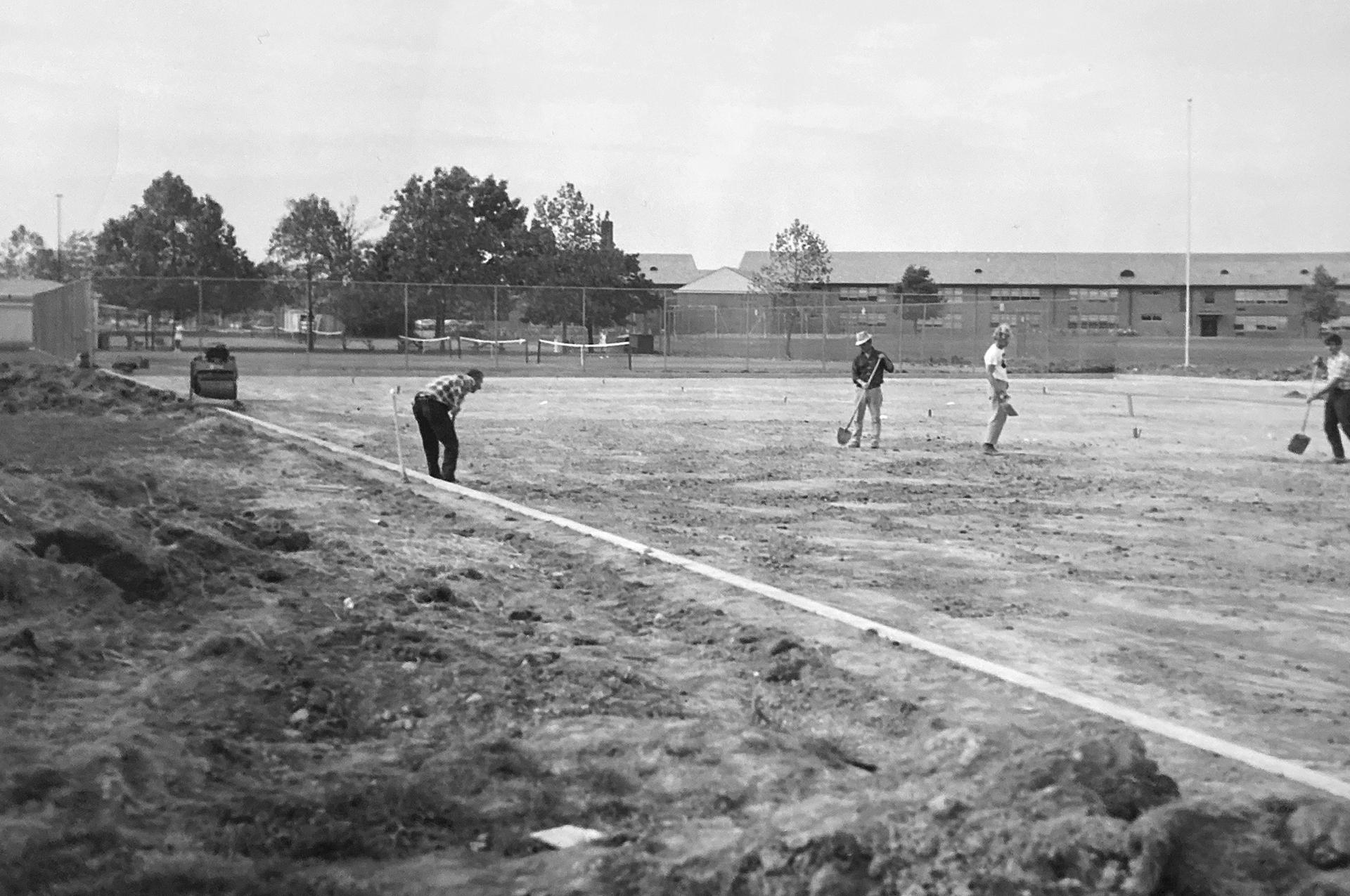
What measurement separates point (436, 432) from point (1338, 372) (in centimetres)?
1103

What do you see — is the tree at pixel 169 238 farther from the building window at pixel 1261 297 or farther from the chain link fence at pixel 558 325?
the building window at pixel 1261 297

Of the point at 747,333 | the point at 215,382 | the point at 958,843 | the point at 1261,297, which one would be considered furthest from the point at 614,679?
the point at 1261,297

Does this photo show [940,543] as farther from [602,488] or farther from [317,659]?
[317,659]

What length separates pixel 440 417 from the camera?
15031 millimetres

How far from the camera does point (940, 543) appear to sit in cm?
1203

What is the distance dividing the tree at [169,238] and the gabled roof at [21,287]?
22041mm

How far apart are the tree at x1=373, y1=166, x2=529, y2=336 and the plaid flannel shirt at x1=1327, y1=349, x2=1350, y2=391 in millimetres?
63146

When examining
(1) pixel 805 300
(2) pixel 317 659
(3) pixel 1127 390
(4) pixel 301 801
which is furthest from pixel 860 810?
(1) pixel 805 300

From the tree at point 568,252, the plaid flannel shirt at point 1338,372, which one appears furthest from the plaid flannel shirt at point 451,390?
the tree at point 568,252

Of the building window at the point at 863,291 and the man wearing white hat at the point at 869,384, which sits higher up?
the building window at the point at 863,291

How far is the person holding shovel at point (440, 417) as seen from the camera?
49.2 ft

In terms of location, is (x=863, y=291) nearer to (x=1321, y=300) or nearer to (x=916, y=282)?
(x=916, y=282)

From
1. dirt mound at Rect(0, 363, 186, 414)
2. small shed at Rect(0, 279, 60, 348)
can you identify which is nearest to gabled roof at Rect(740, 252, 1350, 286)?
small shed at Rect(0, 279, 60, 348)

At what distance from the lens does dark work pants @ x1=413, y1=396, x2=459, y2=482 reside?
14977 mm
